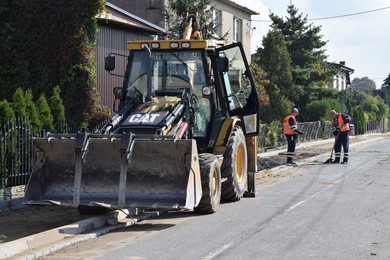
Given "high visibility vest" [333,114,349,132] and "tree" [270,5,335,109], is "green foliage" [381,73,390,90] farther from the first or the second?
"high visibility vest" [333,114,349,132]

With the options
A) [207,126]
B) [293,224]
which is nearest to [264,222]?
[293,224]

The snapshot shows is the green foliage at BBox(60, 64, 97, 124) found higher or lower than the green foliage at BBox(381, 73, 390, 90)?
lower

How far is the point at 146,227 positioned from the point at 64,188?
4.68 ft

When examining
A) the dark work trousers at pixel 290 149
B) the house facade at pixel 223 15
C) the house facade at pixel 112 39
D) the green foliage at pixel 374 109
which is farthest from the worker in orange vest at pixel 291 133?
the green foliage at pixel 374 109

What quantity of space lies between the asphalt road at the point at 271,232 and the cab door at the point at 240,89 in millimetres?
1643

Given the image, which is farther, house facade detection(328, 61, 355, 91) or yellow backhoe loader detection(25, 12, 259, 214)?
house facade detection(328, 61, 355, 91)

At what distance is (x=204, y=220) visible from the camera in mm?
10672

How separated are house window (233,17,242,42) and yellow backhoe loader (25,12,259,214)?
22.1m

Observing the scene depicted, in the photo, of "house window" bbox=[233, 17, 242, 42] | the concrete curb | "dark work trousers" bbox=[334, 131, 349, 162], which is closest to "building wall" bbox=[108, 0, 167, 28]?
"house window" bbox=[233, 17, 242, 42]

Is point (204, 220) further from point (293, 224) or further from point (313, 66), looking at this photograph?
point (313, 66)

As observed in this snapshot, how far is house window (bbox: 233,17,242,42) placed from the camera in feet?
119

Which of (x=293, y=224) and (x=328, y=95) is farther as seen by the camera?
(x=328, y=95)

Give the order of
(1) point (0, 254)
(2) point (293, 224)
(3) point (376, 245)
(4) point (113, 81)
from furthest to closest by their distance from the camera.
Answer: (4) point (113, 81) < (2) point (293, 224) < (3) point (376, 245) < (1) point (0, 254)

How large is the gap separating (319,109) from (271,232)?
3500cm
